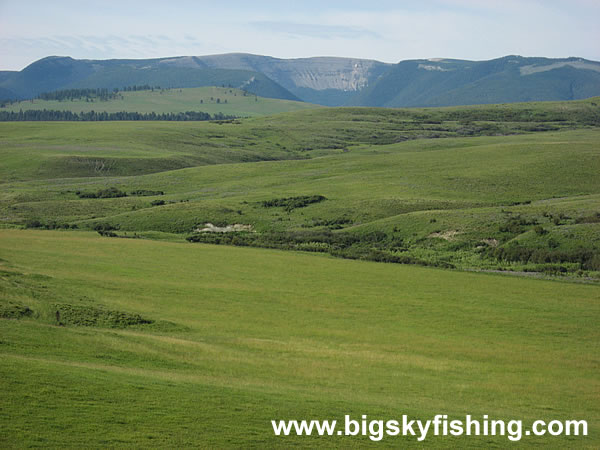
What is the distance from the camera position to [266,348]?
107 ft

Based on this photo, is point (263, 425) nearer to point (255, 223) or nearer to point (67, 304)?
point (67, 304)

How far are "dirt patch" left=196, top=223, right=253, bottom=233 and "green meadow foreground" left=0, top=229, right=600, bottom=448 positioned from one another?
24.6m

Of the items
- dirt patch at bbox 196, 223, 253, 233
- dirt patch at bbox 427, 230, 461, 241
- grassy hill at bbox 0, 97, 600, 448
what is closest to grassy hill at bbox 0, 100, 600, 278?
dirt patch at bbox 427, 230, 461, 241

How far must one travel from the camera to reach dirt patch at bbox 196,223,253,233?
3265 inches

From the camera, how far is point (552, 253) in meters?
60.4

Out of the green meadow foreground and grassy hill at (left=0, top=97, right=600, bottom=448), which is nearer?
the green meadow foreground

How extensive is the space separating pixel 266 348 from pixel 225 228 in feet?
172

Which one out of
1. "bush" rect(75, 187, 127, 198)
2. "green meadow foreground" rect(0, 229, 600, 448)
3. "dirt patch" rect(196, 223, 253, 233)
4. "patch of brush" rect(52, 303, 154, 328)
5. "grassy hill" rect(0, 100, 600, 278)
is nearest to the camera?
"green meadow foreground" rect(0, 229, 600, 448)

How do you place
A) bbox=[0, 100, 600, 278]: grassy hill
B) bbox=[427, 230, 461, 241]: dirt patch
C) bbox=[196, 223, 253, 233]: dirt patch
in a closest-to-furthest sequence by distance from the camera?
1. bbox=[0, 100, 600, 278]: grassy hill
2. bbox=[427, 230, 461, 241]: dirt patch
3. bbox=[196, 223, 253, 233]: dirt patch

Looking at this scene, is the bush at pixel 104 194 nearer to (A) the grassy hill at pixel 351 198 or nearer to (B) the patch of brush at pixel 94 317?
(A) the grassy hill at pixel 351 198

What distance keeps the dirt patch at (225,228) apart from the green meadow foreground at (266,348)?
24608 mm

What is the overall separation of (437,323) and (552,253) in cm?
2464

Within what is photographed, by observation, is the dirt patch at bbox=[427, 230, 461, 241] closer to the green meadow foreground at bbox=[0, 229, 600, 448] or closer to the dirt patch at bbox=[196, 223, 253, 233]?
the green meadow foreground at bbox=[0, 229, 600, 448]

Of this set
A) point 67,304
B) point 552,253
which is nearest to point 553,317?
point 552,253
